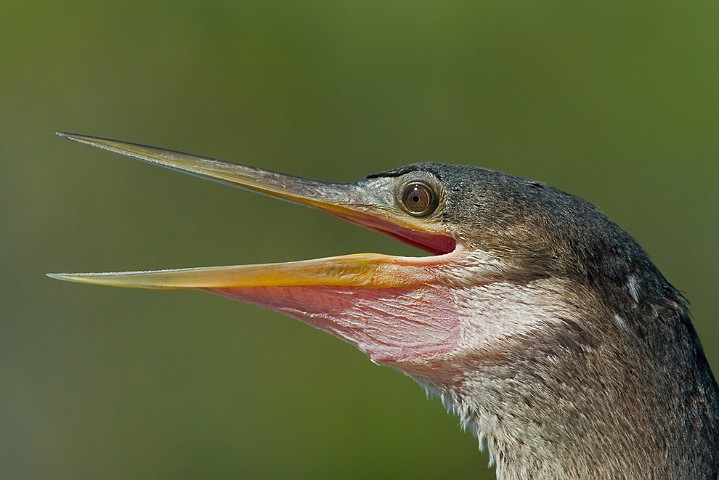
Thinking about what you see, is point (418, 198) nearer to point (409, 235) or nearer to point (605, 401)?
point (409, 235)

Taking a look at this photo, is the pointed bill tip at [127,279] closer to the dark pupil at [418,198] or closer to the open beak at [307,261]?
the open beak at [307,261]

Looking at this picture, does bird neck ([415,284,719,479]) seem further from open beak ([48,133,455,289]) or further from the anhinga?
open beak ([48,133,455,289])

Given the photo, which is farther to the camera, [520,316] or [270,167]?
[270,167]

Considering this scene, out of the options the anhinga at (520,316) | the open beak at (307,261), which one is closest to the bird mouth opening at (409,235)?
the open beak at (307,261)

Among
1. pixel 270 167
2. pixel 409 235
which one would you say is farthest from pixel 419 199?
pixel 270 167

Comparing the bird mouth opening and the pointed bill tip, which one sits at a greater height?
the bird mouth opening

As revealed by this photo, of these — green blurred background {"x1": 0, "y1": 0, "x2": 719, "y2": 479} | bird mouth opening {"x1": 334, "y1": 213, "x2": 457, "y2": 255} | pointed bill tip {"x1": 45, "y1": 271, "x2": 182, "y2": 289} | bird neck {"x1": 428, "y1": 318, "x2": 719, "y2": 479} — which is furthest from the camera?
green blurred background {"x1": 0, "y1": 0, "x2": 719, "y2": 479}

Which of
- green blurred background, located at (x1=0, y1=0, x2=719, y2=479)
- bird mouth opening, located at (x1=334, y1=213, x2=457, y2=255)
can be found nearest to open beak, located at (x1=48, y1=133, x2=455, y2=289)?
bird mouth opening, located at (x1=334, y1=213, x2=457, y2=255)
